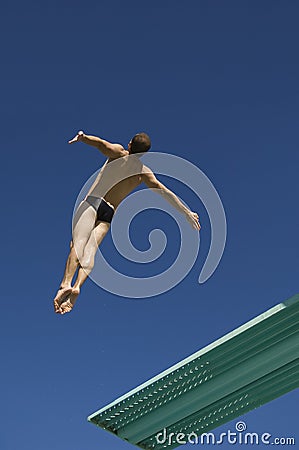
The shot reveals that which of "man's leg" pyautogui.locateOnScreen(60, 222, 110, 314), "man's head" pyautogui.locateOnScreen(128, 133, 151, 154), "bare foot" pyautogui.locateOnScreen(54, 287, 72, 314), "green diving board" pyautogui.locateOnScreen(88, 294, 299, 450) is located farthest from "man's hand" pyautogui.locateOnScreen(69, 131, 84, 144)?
"green diving board" pyautogui.locateOnScreen(88, 294, 299, 450)

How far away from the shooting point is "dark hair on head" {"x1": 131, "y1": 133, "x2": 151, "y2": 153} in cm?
725

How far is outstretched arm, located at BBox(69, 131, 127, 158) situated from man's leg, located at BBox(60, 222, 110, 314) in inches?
26.6

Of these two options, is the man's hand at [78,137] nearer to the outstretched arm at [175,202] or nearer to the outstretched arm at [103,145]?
the outstretched arm at [103,145]

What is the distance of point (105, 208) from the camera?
743 centimetres

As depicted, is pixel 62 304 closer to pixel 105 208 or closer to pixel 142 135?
pixel 105 208

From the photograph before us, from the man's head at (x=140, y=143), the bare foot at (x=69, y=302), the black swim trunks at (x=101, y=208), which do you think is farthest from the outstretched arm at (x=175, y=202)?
the bare foot at (x=69, y=302)

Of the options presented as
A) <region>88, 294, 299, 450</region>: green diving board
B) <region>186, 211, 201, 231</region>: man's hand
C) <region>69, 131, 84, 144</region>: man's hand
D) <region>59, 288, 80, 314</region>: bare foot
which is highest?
<region>69, 131, 84, 144</region>: man's hand

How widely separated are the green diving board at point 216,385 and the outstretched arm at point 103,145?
203 centimetres

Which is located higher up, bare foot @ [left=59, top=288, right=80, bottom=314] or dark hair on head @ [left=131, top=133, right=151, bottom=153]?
dark hair on head @ [left=131, top=133, right=151, bottom=153]

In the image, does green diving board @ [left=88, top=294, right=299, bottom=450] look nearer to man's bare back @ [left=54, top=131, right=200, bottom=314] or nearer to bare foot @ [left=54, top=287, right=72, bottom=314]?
bare foot @ [left=54, top=287, right=72, bottom=314]

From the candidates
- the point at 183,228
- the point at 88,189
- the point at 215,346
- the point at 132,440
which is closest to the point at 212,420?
the point at 132,440

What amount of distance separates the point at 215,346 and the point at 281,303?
754 mm

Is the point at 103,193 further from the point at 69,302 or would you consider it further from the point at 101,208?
the point at 69,302

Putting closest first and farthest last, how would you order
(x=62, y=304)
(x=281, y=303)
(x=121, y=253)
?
(x=281, y=303)
(x=62, y=304)
(x=121, y=253)
